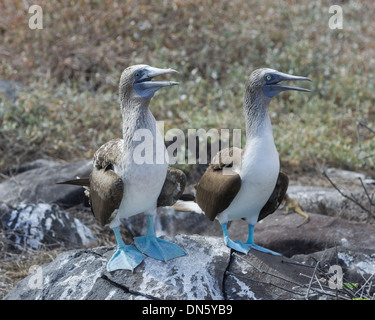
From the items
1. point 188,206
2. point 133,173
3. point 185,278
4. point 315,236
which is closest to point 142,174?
point 133,173

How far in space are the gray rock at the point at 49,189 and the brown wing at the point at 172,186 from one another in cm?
222

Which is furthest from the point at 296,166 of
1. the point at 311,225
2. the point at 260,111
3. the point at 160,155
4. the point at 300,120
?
the point at 160,155

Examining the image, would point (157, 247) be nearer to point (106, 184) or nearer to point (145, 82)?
point (106, 184)

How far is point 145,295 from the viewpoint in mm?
2945

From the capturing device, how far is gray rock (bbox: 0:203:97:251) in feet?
15.4

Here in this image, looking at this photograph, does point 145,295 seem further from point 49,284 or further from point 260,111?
point 260,111

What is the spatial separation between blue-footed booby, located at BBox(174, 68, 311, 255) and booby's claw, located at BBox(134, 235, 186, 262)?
1.08 ft

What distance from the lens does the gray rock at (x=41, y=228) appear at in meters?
4.70

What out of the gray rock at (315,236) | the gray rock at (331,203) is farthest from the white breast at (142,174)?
the gray rock at (331,203)

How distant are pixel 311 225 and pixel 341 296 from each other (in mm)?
1537

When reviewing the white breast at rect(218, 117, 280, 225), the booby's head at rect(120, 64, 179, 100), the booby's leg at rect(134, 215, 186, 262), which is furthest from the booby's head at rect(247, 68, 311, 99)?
the booby's leg at rect(134, 215, 186, 262)

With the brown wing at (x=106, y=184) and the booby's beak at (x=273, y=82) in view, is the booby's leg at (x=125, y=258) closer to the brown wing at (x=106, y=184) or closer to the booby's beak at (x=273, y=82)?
the brown wing at (x=106, y=184)

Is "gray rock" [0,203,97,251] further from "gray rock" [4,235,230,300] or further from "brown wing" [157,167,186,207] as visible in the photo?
"brown wing" [157,167,186,207]

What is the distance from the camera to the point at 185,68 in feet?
27.5
